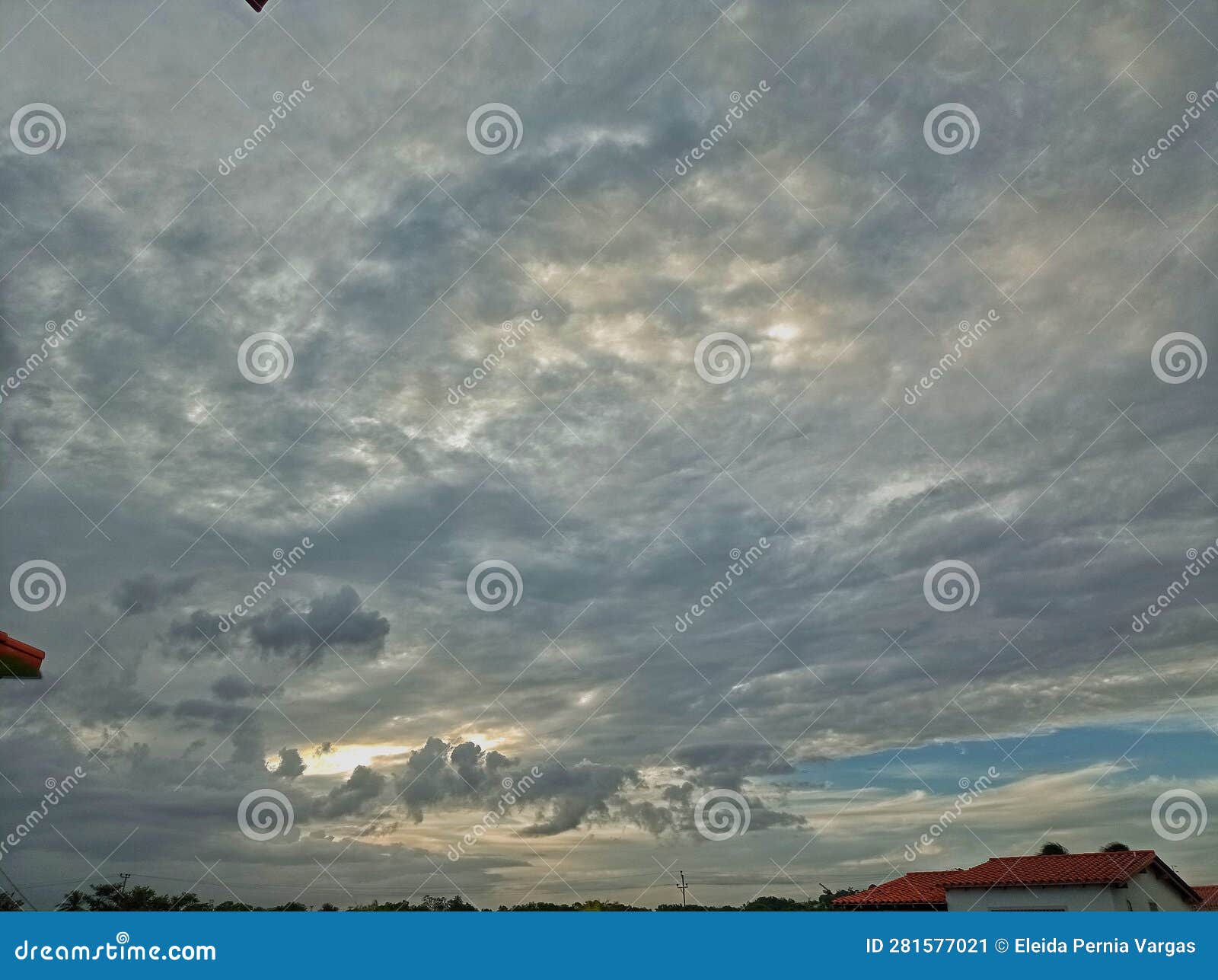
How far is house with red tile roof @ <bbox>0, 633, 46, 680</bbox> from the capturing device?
1255cm

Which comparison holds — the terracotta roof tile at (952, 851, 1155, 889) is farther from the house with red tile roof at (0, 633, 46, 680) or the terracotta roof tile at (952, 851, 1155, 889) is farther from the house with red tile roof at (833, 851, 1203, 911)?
the house with red tile roof at (0, 633, 46, 680)

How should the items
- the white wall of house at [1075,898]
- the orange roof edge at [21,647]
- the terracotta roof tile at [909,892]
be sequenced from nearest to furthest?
the orange roof edge at [21,647]
the white wall of house at [1075,898]
the terracotta roof tile at [909,892]

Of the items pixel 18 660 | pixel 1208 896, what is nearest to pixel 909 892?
pixel 1208 896

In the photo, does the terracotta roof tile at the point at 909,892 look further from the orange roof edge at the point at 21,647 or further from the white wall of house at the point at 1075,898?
→ the orange roof edge at the point at 21,647

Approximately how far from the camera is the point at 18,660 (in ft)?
42.2

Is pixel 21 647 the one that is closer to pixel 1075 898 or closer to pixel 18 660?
pixel 18 660

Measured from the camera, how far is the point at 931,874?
45.7 meters

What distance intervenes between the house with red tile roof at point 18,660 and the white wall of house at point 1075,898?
3689 centimetres

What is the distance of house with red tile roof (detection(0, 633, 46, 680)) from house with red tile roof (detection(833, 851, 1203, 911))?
36.9 m

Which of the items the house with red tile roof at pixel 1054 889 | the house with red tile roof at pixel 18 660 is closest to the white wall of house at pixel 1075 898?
the house with red tile roof at pixel 1054 889

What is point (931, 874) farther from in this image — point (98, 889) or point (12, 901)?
point (98, 889)

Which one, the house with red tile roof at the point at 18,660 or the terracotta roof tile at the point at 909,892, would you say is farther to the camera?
the terracotta roof tile at the point at 909,892

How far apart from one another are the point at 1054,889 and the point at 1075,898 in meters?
0.80

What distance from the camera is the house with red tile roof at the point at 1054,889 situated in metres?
36.5
